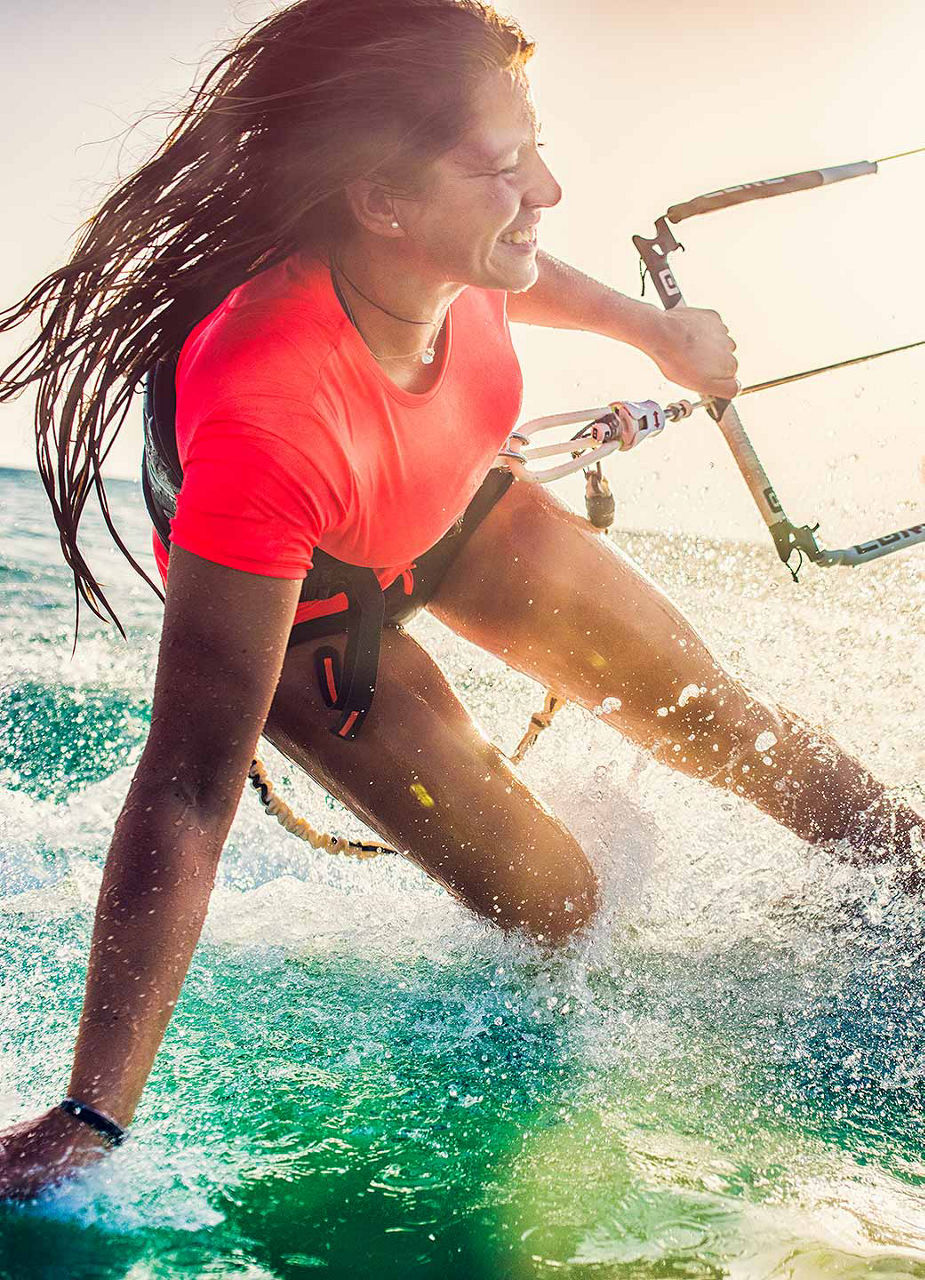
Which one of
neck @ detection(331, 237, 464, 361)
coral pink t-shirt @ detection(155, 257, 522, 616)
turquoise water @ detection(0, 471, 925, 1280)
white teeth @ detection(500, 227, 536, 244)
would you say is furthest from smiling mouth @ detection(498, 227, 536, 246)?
turquoise water @ detection(0, 471, 925, 1280)

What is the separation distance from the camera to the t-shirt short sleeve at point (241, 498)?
1.43 metres

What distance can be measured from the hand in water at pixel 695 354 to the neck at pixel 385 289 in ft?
2.78

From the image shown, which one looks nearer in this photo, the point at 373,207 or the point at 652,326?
the point at 373,207

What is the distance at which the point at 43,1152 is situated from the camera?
1.30 metres

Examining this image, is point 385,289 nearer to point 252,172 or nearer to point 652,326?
point 252,172

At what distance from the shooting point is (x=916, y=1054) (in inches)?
76.8

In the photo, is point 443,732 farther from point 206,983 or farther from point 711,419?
point 711,419

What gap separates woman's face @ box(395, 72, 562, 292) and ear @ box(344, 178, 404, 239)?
0.05ft

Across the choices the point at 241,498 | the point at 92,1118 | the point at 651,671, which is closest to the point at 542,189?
the point at 241,498

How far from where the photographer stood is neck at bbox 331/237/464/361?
1.70m

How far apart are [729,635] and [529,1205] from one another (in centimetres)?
301

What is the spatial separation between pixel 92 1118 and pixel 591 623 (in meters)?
1.32

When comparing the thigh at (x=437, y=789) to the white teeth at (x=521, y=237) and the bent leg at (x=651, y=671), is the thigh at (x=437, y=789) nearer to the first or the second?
the bent leg at (x=651, y=671)

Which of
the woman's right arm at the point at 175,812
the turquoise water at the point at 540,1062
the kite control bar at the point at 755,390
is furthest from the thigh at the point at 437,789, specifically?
the kite control bar at the point at 755,390
